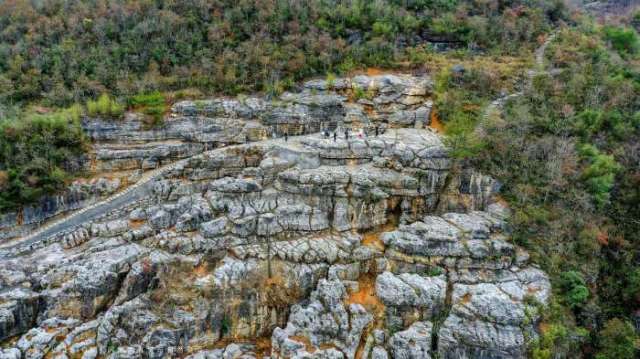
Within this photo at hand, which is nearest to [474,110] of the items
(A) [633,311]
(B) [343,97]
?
(B) [343,97]

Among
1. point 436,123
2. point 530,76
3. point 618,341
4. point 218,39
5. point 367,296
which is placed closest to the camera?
point 618,341

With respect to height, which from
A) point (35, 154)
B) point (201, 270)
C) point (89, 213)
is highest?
point (35, 154)

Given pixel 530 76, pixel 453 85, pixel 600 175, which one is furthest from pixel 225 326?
pixel 530 76

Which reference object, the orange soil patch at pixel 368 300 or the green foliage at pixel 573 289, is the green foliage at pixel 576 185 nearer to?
the green foliage at pixel 573 289

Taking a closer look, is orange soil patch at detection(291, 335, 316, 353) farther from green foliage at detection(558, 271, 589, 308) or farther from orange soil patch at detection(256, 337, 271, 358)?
green foliage at detection(558, 271, 589, 308)

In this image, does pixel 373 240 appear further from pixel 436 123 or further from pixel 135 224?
pixel 135 224
